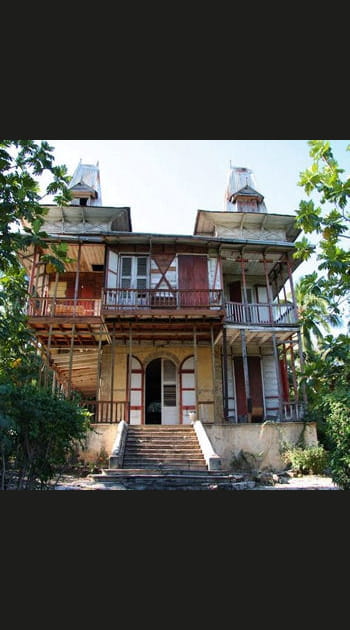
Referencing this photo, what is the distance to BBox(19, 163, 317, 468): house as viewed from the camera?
14461 millimetres

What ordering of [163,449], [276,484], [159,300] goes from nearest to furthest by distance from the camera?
1. [276,484]
2. [163,449]
3. [159,300]

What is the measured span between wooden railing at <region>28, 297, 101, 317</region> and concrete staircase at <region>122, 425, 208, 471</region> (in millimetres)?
4720

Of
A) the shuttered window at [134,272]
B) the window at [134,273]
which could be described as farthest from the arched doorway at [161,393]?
the shuttered window at [134,272]

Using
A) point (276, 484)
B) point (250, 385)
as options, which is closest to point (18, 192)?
point (276, 484)

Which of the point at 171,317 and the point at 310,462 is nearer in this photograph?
the point at 310,462

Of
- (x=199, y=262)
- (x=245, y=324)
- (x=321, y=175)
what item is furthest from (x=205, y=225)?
(x=321, y=175)

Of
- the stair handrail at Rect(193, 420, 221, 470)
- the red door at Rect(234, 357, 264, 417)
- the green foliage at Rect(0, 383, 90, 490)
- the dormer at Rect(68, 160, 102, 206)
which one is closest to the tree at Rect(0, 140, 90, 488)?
the green foliage at Rect(0, 383, 90, 490)

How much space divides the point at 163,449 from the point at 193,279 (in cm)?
714

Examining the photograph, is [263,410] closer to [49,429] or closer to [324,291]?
[324,291]

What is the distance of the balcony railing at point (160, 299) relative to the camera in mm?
14328

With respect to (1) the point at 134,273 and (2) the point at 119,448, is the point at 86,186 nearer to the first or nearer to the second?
(1) the point at 134,273

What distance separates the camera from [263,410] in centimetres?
1561

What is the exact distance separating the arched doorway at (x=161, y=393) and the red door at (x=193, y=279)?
259 centimetres

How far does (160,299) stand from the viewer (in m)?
15.4
